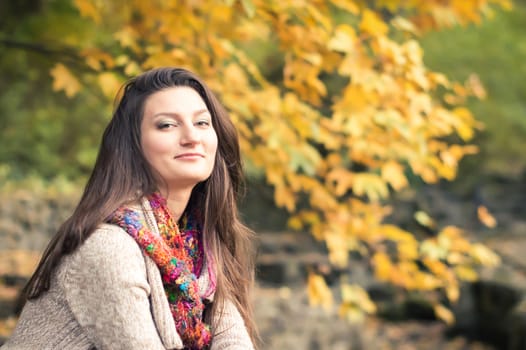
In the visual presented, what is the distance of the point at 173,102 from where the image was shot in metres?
1.86

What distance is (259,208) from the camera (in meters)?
9.84

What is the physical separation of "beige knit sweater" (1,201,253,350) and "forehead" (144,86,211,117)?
1.03 ft

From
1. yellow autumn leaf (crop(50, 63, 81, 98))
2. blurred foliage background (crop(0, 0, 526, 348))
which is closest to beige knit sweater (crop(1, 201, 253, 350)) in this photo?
blurred foliage background (crop(0, 0, 526, 348))

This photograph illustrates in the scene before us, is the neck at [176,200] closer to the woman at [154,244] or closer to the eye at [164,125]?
the woman at [154,244]

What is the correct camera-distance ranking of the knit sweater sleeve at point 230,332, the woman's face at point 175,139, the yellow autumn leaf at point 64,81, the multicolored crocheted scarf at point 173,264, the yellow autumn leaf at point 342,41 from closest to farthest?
1. the multicolored crocheted scarf at point 173,264
2. the woman's face at point 175,139
3. the knit sweater sleeve at point 230,332
4. the yellow autumn leaf at point 342,41
5. the yellow autumn leaf at point 64,81

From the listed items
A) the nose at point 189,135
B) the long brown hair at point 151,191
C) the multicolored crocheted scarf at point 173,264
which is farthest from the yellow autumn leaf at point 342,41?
the multicolored crocheted scarf at point 173,264

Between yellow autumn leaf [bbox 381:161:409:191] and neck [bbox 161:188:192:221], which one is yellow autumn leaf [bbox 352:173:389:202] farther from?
neck [bbox 161:188:192:221]

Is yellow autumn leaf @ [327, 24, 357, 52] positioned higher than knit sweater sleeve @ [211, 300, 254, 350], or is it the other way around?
yellow autumn leaf @ [327, 24, 357, 52]

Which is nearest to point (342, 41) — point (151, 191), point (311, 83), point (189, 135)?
point (311, 83)

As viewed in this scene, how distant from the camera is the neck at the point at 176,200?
1901 millimetres

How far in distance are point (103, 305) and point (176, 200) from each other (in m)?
0.43

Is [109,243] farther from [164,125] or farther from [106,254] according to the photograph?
[164,125]

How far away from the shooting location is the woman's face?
5.97 ft

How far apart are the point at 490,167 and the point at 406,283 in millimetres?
6719
